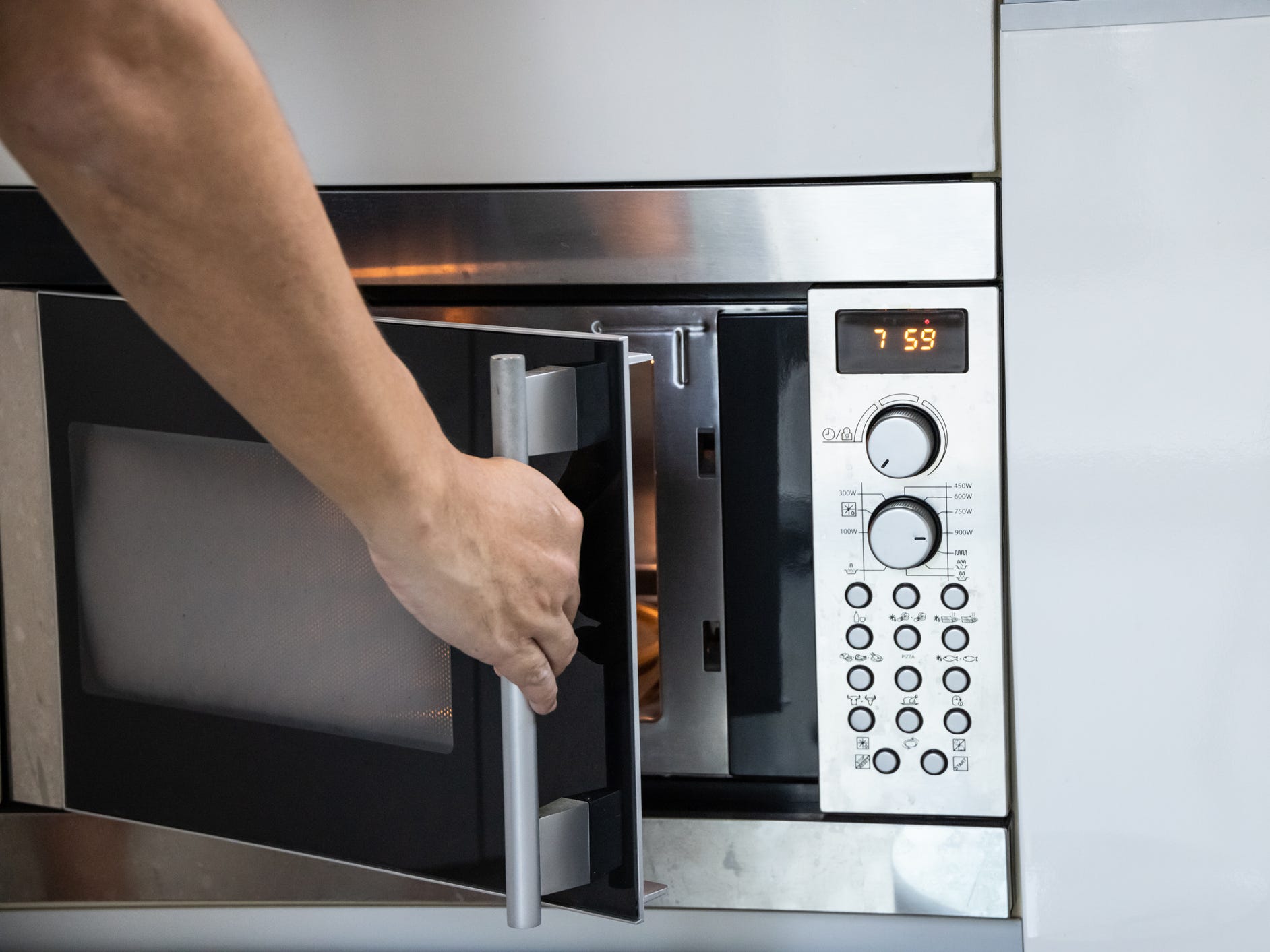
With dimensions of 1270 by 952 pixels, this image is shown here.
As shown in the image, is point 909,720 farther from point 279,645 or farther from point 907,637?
point 279,645

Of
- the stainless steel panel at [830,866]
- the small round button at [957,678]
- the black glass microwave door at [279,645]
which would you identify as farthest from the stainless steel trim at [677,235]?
the stainless steel panel at [830,866]

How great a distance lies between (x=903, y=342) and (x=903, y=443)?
0.06m

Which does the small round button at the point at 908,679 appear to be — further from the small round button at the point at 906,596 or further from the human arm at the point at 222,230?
the human arm at the point at 222,230

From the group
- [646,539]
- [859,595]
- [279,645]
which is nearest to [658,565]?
[646,539]

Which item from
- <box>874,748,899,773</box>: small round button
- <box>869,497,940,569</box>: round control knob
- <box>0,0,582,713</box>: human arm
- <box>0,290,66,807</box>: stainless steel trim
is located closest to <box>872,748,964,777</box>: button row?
<box>874,748,899,773</box>: small round button

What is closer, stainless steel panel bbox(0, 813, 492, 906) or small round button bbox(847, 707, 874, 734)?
small round button bbox(847, 707, 874, 734)

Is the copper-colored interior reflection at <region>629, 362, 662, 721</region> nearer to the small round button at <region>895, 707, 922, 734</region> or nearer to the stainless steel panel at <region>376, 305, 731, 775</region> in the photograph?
the stainless steel panel at <region>376, 305, 731, 775</region>

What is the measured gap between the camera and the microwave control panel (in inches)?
26.9

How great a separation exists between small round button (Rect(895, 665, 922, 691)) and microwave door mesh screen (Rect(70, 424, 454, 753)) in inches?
10.6

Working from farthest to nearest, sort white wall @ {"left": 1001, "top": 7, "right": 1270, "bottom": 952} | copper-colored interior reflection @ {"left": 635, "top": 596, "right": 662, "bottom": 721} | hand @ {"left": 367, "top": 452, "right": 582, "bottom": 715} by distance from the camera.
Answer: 1. copper-colored interior reflection @ {"left": 635, "top": 596, "right": 662, "bottom": 721}
2. white wall @ {"left": 1001, "top": 7, "right": 1270, "bottom": 952}
3. hand @ {"left": 367, "top": 452, "right": 582, "bottom": 715}

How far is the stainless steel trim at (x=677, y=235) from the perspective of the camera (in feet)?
2.24

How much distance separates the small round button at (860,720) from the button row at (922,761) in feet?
0.06

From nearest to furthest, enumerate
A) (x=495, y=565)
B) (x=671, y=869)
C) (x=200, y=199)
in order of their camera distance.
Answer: (x=200, y=199), (x=495, y=565), (x=671, y=869)

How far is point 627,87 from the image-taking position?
69cm
